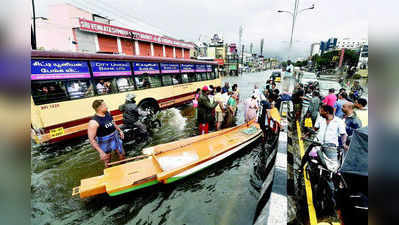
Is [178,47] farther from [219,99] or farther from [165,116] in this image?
[219,99]

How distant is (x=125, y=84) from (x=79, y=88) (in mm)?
1673

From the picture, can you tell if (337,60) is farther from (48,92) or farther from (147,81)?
(48,92)

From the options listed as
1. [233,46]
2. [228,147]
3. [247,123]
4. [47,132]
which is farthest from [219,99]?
[233,46]

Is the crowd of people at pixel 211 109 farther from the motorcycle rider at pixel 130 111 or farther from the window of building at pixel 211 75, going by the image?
the window of building at pixel 211 75

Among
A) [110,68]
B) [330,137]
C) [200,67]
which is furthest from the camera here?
[200,67]

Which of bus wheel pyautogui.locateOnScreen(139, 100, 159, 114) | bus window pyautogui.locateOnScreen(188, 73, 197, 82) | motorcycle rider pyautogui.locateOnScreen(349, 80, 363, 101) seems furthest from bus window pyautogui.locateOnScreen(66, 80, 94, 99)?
motorcycle rider pyautogui.locateOnScreen(349, 80, 363, 101)

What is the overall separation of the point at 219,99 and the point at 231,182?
10.1 ft

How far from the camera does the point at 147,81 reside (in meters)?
7.55

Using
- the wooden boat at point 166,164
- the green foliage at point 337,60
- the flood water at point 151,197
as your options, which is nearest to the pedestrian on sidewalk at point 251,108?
the wooden boat at point 166,164

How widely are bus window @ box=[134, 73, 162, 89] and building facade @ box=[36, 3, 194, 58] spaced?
13.6 m

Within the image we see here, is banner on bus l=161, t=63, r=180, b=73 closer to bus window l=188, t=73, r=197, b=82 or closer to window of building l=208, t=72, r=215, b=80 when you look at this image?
bus window l=188, t=73, r=197, b=82

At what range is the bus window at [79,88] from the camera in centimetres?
503

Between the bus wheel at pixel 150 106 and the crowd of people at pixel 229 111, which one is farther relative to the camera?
the bus wheel at pixel 150 106

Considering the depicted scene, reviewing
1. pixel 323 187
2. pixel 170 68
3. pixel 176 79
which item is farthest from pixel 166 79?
pixel 323 187
